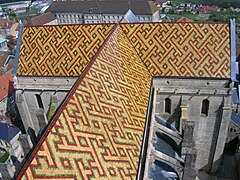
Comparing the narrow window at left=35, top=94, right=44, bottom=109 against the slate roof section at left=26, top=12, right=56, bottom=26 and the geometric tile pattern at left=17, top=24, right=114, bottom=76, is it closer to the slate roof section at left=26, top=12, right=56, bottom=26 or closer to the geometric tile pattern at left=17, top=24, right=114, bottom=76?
the geometric tile pattern at left=17, top=24, right=114, bottom=76

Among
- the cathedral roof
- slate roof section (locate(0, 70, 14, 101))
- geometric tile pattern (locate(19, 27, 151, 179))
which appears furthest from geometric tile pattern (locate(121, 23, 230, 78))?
slate roof section (locate(0, 70, 14, 101))

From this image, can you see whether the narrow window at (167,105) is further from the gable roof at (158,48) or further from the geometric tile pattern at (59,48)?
the geometric tile pattern at (59,48)

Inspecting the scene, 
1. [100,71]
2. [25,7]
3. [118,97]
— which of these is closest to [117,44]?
[100,71]

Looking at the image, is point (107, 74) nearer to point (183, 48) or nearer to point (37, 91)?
point (183, 48)

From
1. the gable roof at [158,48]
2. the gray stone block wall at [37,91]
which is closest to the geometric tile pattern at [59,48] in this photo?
the gable roof at [158,48]

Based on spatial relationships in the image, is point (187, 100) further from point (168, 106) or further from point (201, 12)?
point (201, 12)

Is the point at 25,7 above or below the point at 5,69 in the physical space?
above

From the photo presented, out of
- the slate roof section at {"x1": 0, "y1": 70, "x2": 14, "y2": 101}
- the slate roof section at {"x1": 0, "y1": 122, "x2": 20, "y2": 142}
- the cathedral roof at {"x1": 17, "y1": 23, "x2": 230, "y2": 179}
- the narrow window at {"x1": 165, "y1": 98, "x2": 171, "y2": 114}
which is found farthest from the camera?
the slate roof section at {"x1": 0, "y1": 70, "x2": 14, "y2": 101}

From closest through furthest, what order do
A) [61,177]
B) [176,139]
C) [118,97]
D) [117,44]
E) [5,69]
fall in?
[61,177]
[118,97]
[117,44]
[176,139]
[5,69]
